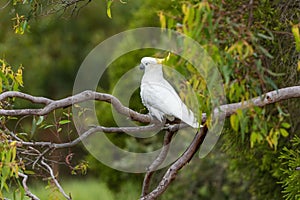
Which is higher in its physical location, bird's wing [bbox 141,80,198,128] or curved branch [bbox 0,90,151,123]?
bird's wing [bbox 141,80,198,128]

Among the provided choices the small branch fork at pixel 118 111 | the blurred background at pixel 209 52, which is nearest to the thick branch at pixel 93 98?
the small branch fork at pixel 118 111

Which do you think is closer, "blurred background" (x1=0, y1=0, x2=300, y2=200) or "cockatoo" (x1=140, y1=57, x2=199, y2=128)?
"blurred background" (x1=0, y1=0, x2=300, y2=200)

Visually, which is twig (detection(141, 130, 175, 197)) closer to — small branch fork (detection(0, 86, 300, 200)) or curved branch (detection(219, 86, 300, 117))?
small branch fork (detection(0, 86, 300, 200))

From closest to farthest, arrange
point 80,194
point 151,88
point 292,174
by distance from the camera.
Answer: point 151,88
point 292,174
point 80,194

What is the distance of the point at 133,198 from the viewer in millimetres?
6746

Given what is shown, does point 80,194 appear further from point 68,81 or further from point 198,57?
point 198,57

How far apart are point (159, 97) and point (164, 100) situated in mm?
40

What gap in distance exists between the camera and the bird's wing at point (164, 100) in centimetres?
352

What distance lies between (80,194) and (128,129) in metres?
4.93

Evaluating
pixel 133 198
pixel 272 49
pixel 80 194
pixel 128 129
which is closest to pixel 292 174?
pixel 272 49

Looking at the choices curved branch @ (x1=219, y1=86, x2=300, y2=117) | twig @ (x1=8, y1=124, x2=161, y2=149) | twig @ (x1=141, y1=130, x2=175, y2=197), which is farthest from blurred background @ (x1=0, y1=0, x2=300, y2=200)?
twig @ (x1=141, y1=130, x2=175, y2=197)

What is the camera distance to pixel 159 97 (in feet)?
12.0

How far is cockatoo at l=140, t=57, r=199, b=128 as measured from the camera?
355 centimetres

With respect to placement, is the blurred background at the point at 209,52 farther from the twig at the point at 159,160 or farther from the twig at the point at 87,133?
the twig at the point at 159,160
